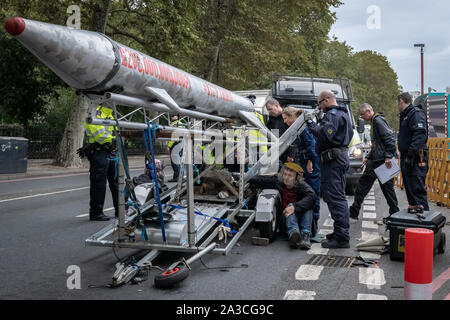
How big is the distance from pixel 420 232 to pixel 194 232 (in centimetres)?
242

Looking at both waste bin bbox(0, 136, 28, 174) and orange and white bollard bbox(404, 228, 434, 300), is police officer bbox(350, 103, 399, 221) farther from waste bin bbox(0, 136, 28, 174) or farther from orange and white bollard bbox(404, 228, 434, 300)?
waste bin bbox(0, 136, 28, 174)

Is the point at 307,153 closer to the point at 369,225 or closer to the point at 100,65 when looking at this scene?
the point at 369,225

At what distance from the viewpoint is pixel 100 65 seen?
4012mm

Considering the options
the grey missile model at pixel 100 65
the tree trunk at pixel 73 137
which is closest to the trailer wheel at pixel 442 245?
the grey missile model at pixel 100 65

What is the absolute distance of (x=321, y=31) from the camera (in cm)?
3772

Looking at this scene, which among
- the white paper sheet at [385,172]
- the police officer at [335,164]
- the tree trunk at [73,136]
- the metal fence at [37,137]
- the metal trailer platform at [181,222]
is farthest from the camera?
the metal fence at [37,137]

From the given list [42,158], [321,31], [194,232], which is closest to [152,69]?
[194,232]

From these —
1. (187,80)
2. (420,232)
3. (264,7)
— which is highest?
(264,7)

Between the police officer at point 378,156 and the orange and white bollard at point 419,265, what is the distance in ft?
14.7

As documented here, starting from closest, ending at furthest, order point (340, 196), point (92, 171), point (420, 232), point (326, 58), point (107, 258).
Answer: point (420, 232) < point (107, 258) < point (340, 196) < point (92, 171) < point (326, 58)

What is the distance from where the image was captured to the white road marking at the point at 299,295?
4230 millimetres

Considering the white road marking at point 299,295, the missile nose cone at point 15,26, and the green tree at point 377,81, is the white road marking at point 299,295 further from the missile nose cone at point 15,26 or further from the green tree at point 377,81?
the green tree at point 377,81

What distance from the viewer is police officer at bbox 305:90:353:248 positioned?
20.7ft
